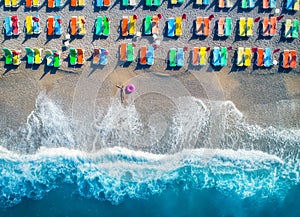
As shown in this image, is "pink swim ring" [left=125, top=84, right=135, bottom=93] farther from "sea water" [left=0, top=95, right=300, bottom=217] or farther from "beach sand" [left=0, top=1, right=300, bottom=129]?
"sea water" [left=0, top=95, right=300, bottom=217]

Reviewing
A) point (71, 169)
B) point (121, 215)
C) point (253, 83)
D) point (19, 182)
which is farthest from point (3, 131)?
point (253, 83)

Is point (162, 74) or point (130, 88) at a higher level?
point (162, 74)

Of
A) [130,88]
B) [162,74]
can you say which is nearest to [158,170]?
[130,88]

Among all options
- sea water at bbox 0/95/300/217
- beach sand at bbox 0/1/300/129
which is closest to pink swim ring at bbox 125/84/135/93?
beach sand at bbox 0/1/300/129

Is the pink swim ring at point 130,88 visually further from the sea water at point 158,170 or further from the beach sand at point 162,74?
the sea water at point 158,170

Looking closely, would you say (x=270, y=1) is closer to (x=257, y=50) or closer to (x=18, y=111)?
(x=257, y=50)

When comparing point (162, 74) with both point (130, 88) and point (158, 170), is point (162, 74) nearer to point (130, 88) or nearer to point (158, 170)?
point (130, 88)
